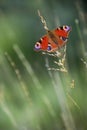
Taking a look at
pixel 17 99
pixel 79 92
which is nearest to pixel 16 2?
pixel 17 99

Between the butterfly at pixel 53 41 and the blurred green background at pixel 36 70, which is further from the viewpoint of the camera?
the blurred green background at pixel 36 70

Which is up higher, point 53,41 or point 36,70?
point 36,70

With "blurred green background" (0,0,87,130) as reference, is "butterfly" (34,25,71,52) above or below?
below

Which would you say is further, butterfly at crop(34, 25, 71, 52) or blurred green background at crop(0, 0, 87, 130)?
blurred green background at crop(0, 0, 87, 130)

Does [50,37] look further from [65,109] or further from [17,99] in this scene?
[17,99]

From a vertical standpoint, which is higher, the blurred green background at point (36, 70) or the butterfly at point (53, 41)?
the blurred green background at point (36, 70)
